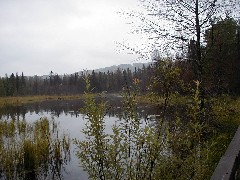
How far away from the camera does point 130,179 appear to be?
3.41 meters

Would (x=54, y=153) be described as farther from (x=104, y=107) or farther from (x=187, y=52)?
(x=104, y=107)

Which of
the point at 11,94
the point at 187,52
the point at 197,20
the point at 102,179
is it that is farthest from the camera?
the point at 11,94

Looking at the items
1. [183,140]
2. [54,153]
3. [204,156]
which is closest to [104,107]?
[183,140]

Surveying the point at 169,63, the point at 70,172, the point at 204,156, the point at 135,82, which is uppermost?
the point at 169,63

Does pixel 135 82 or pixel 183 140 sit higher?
pixel 135 82

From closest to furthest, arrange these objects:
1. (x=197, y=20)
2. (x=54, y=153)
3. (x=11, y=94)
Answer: (x=197, y=20) → (x=54, y=153) → (x=11, y=94)

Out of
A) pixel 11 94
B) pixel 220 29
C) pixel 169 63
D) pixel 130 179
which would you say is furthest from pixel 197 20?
pixel 11 94

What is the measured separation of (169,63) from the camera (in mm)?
3391

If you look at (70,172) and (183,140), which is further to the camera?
(70,172)

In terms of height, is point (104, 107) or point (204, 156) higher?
point (104, 107)

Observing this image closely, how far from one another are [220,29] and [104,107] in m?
6.55

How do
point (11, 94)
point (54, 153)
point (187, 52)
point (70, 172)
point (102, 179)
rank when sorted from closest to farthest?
point (102, 179) < point (187, 52) < point (70, 172) < point (54, 153) < point (11, 94)

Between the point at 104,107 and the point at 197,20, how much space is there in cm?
583

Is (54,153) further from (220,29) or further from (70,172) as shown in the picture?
(220,29)
